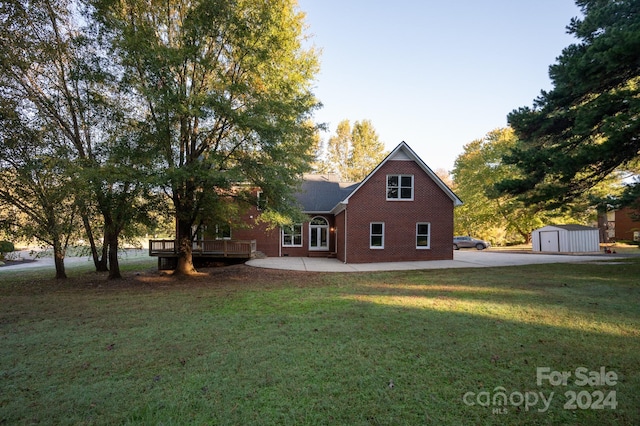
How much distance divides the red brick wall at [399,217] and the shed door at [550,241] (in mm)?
11467

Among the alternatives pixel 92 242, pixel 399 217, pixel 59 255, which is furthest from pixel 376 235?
pixel 59 255

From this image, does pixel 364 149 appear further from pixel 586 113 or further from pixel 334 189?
pixel 586 113

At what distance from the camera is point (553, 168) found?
1188cm

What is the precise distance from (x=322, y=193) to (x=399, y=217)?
7.46m

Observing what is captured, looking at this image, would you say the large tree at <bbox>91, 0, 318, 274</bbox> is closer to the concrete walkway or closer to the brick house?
the concrete walkway

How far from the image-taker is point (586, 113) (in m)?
11.0

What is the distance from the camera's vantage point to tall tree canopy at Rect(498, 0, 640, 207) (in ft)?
32.6

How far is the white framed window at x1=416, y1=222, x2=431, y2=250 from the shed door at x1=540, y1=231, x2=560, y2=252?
12.7 meters

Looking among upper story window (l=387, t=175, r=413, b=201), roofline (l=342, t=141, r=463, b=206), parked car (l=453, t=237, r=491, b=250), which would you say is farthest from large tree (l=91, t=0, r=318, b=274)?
parked car (l=453, t=237, r=491, b=250)

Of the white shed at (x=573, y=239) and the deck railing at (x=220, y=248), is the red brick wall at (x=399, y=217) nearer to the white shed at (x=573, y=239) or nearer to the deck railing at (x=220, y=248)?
the deck railing at (x=220, y=248)

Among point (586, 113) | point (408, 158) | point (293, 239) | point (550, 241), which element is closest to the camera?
point (586, 113)

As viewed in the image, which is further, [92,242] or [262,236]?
[262,236]

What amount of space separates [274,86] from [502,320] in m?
11.3

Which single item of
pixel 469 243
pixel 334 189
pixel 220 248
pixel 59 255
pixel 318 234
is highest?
pixel 334 189
